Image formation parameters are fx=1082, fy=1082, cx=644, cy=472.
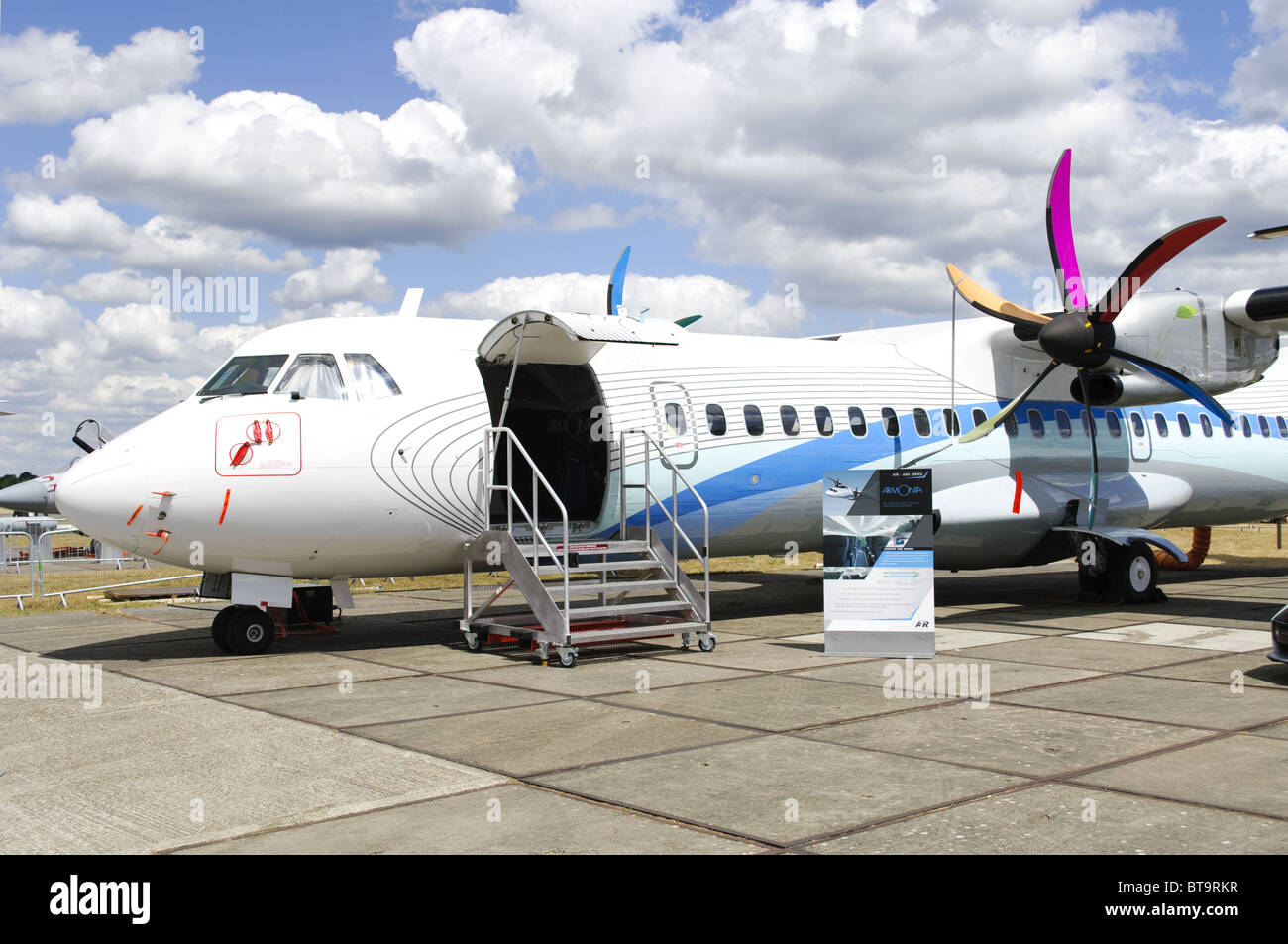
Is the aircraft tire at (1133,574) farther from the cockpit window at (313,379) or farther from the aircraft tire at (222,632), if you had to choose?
the aircraft tire at (222,632)

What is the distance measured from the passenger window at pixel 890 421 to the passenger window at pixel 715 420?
8.97ft

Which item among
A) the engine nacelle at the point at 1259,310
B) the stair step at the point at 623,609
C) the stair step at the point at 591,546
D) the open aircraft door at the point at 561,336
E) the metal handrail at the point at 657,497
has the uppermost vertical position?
the engine nacelle at the point at 1259,310

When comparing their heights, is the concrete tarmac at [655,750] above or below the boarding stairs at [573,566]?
below

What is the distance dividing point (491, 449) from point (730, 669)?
12.2 ft

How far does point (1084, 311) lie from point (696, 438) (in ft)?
19.4

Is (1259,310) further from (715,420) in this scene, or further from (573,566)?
(573,566)

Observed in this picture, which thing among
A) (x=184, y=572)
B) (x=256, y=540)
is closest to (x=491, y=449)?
(x=256, y=540)

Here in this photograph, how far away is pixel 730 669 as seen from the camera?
11.0 metres

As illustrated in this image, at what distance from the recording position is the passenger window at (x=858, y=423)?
15273 millimetres

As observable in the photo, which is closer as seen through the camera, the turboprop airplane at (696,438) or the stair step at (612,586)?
the turboprop airplane at (696,438)

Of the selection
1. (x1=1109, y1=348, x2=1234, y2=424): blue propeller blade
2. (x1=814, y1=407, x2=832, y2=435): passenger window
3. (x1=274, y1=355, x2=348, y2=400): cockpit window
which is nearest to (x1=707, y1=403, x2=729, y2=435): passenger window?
(x1=814, y1=407, x2=832, y2=435): passenger window

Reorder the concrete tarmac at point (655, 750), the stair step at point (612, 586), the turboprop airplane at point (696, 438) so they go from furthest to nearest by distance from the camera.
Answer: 1. the stair step at point (612, 586)
2. the turboprop airplane at point (696, 438)
3. the concrete tarmac at point (655, 750)

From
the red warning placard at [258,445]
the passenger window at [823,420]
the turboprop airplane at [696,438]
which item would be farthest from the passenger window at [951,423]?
the red warning placard at [258,445]

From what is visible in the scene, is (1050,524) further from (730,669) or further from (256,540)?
(256,540)
